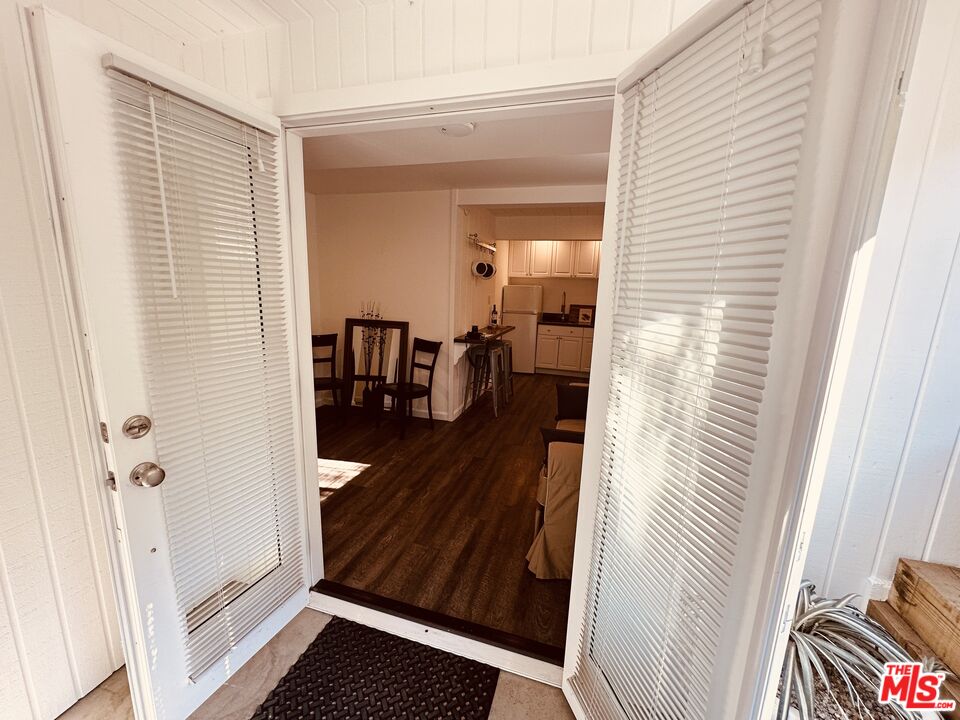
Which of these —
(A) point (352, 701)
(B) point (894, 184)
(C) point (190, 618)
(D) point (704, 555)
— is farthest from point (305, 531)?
(B) point (894, 184)

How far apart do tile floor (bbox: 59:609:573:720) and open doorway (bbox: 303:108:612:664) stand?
0.15 meters

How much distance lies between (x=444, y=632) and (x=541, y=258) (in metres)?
6.08

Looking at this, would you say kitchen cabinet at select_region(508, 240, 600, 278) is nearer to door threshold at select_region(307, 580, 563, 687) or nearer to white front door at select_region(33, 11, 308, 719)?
white front door at select_region(33, 11, 308, 719)

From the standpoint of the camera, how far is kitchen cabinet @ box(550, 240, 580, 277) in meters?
6.65

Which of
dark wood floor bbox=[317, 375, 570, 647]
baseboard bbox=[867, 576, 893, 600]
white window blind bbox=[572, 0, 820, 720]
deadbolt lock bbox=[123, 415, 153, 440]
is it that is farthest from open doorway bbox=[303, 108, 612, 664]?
deadbolt lock bbox=[123, 415, 153, 440]

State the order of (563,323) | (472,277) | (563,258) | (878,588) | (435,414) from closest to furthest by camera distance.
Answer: (878,588) → (435,414) → (472,277) → (563,258) → (563,323)

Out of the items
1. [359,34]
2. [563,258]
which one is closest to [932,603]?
[359,34]

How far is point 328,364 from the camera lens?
464 centimetres

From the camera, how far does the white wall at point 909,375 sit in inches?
38.3

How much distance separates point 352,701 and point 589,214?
17.3ft

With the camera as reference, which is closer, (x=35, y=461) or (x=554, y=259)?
(x=35, y=461)

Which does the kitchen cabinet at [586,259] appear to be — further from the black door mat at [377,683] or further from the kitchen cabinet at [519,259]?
the black door mat at [377,683]

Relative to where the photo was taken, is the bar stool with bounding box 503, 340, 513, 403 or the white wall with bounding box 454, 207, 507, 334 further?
the bar stool with bounding box 503, 340, 513, 403

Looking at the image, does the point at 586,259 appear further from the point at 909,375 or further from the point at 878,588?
the point at 878,588
